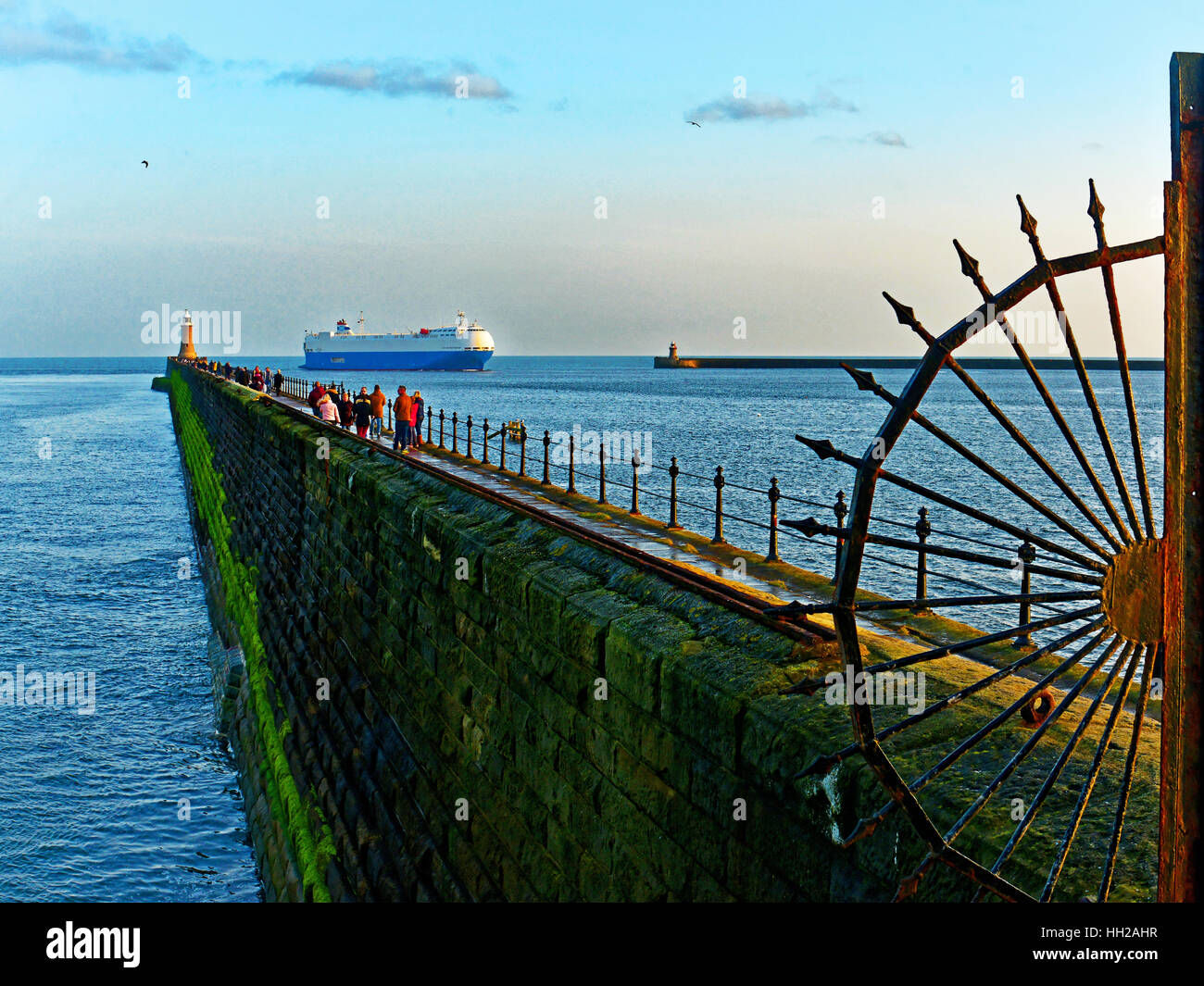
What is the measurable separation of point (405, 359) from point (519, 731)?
186437mm

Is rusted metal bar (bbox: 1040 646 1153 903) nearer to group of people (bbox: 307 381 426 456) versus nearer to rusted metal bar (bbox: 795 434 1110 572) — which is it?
rusted metal bar (bbox: 795 434 1110 572)

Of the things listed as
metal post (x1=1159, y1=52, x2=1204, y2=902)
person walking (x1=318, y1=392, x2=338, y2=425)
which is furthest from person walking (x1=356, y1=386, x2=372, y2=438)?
metal post (x1=1159, y1=52, x2=1204, y2=902)

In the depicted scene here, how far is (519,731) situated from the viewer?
295 inches

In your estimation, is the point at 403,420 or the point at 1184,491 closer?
the point at 1184,491

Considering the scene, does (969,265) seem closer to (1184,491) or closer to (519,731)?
(1184,491)

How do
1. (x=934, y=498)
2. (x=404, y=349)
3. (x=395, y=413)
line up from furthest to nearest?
(x=404, y=349) < (x=395, y=413) < (x=934, y=498)

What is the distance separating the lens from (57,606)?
2792 cm

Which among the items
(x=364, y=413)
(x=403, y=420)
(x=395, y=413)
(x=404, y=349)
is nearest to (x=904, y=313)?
(x=403, y=420)

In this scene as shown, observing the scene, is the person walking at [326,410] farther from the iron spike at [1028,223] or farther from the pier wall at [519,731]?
the iron spike at [1028,223]

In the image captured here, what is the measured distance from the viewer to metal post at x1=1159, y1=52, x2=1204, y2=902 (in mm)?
3100

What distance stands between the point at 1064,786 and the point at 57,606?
94.1 feet

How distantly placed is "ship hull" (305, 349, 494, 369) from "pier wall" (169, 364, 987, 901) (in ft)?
578

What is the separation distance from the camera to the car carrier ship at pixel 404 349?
188m
